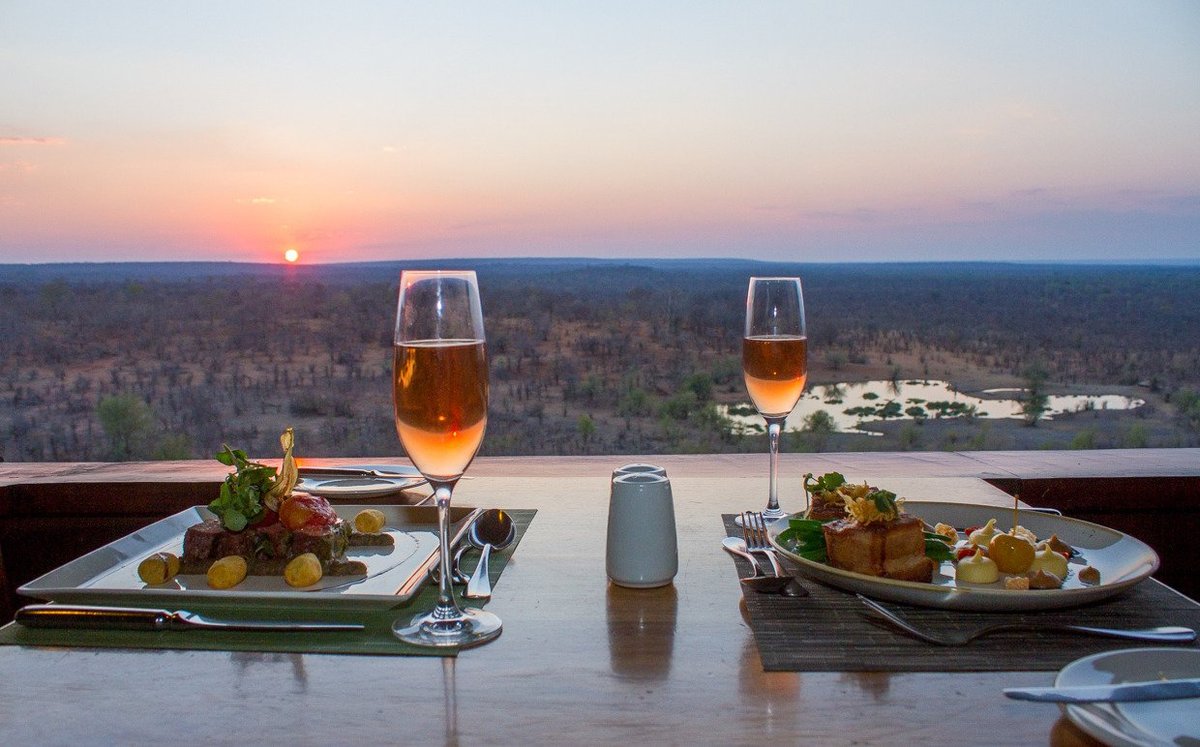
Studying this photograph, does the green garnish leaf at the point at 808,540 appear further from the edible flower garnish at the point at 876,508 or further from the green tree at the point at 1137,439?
the green tree at the point at 1137,439

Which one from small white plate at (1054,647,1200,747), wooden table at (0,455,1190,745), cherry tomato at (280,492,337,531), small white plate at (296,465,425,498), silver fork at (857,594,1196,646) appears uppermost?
cherry tomato at (280,492,337,531)

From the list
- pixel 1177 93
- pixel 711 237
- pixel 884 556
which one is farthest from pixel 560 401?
pixel 884 556

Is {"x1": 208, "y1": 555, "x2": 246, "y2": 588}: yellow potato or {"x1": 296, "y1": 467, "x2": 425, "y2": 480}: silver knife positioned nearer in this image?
{"x1": 208, "y1": 555, "x2": 246, "y2": 588}: yellow potato

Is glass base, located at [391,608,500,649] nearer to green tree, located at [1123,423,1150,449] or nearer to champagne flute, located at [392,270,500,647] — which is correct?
champagne flute, located at [392,270,500,647]

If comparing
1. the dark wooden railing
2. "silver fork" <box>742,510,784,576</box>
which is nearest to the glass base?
"silver fork" <box>742,510,784,576</box>

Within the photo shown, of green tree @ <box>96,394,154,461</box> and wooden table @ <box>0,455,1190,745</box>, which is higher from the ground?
wooden table @ <box>0,455,1190,745</box>

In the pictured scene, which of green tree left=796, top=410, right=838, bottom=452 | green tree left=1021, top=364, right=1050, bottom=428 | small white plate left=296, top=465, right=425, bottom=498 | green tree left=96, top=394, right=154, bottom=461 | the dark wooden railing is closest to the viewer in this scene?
small white plate left=296, top=465, right=425, bottom=498

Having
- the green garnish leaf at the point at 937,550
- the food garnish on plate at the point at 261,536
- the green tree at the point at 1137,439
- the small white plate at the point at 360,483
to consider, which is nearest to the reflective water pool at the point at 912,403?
the green tree at the point at 1137,439

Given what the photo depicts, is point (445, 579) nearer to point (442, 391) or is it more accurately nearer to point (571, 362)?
point (442, 391)
